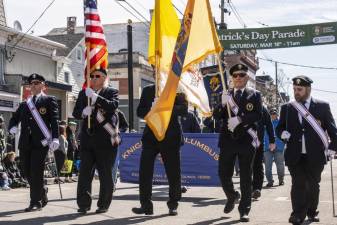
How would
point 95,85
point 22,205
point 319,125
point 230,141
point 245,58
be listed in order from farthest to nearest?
point 245,58, point 22,205, point 95,85, point 230,141, point 319,125

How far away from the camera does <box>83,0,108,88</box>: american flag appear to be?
29.5ft

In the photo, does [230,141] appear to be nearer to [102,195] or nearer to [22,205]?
[102,195]

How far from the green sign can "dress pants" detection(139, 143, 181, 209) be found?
18909mm

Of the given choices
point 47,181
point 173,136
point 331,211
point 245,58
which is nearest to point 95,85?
point 173,136

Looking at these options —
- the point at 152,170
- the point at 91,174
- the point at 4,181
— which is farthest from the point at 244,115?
the point at 4,181

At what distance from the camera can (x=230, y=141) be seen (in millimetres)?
7816

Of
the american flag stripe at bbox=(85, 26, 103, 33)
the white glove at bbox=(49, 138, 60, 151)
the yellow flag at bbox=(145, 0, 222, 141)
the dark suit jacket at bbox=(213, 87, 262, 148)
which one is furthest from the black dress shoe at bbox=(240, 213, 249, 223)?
the american flag stripe at bbox=(85, 26, 103, 33)

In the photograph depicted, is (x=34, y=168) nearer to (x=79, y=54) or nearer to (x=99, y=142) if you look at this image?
(x=99, y=142)

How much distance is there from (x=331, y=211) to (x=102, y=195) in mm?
3154

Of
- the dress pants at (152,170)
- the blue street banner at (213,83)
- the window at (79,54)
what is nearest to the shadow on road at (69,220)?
the dress pants at (152,170)

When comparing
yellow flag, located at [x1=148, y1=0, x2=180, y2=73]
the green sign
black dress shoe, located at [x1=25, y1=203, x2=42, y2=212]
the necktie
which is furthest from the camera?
the green sign

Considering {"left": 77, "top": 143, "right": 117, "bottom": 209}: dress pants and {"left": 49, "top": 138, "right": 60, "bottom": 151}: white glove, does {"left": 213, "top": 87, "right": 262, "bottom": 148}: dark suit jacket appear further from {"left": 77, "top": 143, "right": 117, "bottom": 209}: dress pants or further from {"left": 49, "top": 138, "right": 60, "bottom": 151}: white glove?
{"left": 49, "top": 138, "right": 60, "bottom": 151}: white glove

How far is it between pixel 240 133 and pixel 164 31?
213 cm

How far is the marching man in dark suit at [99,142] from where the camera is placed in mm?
8125
